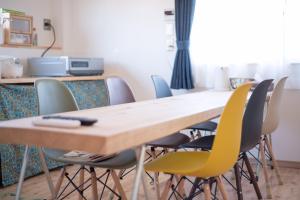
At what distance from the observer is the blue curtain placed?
372 cm

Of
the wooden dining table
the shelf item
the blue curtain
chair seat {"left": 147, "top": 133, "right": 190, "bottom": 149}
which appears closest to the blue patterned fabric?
the shelf item

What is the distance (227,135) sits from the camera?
5.05 feet

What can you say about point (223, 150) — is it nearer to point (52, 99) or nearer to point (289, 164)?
point (52, 99)

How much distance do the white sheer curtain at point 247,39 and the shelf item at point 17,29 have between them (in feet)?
5.61

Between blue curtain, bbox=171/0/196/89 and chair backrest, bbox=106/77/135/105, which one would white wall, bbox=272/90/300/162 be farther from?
Result: chair backrest, bbox=106/77/135/105

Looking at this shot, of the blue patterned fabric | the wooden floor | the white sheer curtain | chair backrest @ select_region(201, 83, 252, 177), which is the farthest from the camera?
the white sheer curtain

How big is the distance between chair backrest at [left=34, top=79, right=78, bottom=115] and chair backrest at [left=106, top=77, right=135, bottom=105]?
1.41 feet

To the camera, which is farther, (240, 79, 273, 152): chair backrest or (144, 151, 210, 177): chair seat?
(240, 79, 273, 152): chair backrest

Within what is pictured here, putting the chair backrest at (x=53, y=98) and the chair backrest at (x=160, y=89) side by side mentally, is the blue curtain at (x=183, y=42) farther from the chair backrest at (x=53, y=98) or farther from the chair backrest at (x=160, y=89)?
the chair backrest at (x=53, y=98)

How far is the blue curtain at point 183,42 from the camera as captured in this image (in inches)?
146

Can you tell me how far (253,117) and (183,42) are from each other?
1.94 meters

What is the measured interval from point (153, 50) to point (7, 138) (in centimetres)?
295

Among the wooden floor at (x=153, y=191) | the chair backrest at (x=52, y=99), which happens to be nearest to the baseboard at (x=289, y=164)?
the wooden floor at (x=153, y=191)

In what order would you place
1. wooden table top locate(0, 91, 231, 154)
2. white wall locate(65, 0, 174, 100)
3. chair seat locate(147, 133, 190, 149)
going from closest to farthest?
1. wooden table top locate(0, 91, 231, 154)
2. chair seat locate(147, 133, 190, 149)
3. white wall locate(65, 0, 174, 100)
